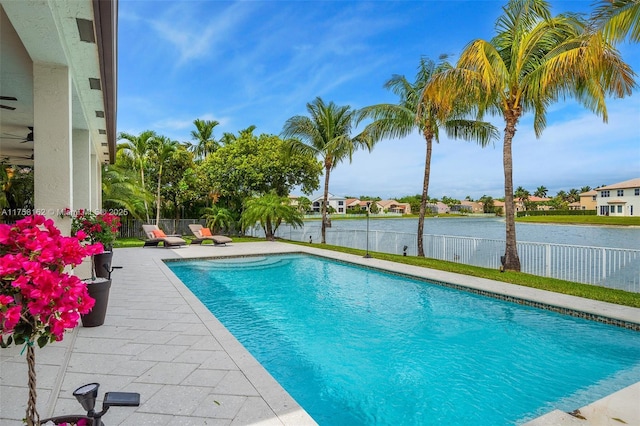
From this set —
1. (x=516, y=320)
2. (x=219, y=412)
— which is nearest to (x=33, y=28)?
(x=219, y=412)

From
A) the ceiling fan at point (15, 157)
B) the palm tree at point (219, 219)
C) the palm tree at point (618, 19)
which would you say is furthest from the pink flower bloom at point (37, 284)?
the palm tree at point (219, 219)

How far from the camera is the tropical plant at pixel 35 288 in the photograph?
156cm

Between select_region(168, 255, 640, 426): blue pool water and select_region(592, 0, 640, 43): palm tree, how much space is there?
4714 millimetres

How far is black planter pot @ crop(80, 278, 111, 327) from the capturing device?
4.84 m

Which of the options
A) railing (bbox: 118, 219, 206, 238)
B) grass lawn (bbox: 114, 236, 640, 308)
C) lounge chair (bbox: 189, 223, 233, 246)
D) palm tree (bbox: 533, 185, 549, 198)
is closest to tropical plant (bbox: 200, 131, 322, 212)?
railing (bbox: 118, 219, 206, 238)

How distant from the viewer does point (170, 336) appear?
4.66m

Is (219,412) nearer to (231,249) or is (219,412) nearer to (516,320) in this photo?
(516,320)

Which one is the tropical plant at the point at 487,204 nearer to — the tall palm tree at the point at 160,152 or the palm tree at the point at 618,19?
the tall palm tree at the point at 160,152

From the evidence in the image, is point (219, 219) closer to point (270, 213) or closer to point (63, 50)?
point (270, 213)

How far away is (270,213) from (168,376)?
15752 millimetres

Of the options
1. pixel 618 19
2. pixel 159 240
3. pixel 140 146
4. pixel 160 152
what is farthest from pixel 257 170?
pixel 618 19

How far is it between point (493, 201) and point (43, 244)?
312 ft

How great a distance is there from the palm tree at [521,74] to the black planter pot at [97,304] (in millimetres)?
8956

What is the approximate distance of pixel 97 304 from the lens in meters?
4.90
